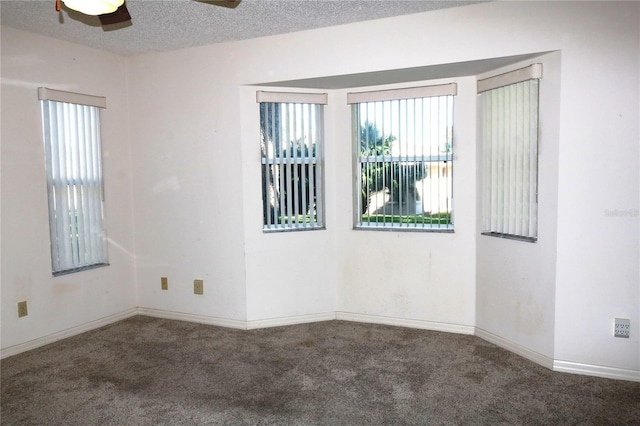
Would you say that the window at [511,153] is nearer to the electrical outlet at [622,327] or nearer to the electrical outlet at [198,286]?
the electrical outlet at [622,327]

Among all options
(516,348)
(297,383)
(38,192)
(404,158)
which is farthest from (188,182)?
(516,348)

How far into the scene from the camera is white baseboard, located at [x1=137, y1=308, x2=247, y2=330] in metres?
4.14

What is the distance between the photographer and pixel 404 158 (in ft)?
13.2

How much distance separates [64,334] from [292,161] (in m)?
2.46

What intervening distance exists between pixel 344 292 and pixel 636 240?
2329 mm

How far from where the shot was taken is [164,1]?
3070mm

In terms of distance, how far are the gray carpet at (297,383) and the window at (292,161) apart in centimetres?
106

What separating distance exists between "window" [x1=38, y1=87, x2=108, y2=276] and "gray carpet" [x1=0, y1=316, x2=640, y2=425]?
758mm

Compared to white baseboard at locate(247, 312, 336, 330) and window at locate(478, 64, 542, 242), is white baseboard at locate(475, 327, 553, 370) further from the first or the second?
white baseboard at locate(247, 312, 336, 330)

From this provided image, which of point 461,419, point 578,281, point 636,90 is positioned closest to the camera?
point 461,419

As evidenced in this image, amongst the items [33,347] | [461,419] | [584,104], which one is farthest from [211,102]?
[461,419]

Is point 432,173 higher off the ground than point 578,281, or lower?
higher

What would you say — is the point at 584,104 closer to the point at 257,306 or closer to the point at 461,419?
the point at 461,419

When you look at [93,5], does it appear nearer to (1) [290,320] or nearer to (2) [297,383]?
(2) [297,383]
